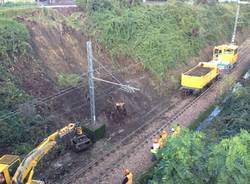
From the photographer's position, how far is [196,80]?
1027 inches

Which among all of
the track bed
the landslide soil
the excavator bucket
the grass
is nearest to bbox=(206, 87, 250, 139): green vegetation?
the grass

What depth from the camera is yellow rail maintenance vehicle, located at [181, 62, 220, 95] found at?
85.7 feet

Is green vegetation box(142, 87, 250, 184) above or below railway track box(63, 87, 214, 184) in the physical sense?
above

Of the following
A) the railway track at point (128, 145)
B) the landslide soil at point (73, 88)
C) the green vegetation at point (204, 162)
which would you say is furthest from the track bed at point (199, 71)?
the green vegetation at point (204, 162)

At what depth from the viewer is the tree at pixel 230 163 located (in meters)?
8.41

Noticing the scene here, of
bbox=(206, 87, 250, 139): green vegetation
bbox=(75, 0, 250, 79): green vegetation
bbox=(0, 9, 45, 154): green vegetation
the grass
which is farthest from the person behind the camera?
bbox=(75, 0, 250, 79): green vegetation

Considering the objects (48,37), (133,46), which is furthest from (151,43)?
(48,37)

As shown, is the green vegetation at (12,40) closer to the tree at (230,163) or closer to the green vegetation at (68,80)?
the green vegetation at (68,80)

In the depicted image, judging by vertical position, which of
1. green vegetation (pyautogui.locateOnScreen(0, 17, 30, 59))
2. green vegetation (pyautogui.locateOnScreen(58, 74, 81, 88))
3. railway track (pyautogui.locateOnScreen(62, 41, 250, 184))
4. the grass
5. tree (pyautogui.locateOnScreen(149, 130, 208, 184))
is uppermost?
green vegetation (pyautogui.locateOnScreen(0, 17, 30, 59))

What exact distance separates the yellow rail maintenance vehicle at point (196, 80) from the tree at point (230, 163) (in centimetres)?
1709

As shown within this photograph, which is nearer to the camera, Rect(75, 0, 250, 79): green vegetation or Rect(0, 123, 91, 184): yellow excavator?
Rect(0, 123, 91, 184): yellow excavator

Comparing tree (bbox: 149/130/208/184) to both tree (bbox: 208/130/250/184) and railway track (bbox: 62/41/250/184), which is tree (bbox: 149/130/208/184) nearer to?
tree (bbox: 208/130/250/184)

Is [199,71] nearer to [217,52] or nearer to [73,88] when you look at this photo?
[217,52]

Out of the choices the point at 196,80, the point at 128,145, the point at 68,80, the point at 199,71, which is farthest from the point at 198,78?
the point at 68,80
